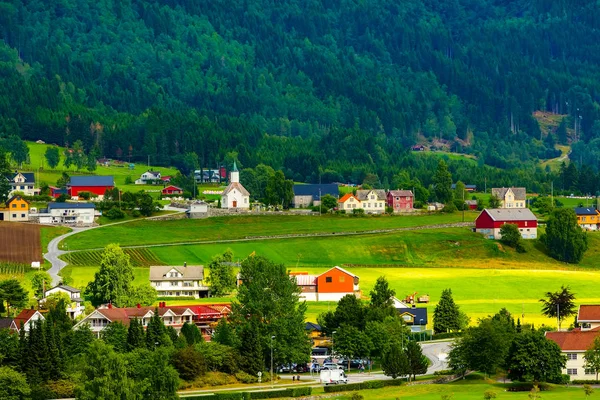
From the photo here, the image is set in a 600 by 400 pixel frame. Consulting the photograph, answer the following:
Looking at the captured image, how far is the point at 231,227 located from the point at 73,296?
59859 millimetres

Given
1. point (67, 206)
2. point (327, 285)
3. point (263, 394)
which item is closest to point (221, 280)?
point (327, 285)

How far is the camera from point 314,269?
14738 cm

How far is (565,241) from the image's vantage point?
16975 cm

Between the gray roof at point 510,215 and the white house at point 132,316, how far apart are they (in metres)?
74.6

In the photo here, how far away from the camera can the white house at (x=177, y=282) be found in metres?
132

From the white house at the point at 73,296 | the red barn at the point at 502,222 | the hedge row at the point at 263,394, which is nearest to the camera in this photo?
the hedge row at the point at 263,394

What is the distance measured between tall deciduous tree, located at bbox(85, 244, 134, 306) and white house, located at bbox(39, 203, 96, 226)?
54558 millimetres

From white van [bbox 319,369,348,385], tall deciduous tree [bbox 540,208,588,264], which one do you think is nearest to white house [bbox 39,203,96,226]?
tall deciduous tree [bbox 540,208,588,264]

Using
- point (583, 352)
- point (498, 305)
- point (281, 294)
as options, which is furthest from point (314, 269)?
point (583, 352)

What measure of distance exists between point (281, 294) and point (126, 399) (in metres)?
24.0

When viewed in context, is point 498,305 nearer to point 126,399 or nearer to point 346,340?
point 346,340

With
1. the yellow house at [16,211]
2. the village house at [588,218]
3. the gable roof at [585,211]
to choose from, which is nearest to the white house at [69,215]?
the yellow house at [16,211]

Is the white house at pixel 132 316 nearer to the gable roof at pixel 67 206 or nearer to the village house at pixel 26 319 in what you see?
the village house at pixel 26 319

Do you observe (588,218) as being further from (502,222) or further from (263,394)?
(263,394)
